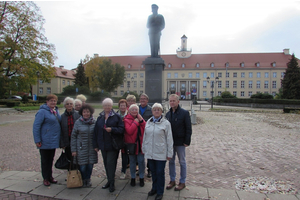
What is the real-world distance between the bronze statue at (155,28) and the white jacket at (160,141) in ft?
22.3

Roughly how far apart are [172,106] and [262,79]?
233 ft

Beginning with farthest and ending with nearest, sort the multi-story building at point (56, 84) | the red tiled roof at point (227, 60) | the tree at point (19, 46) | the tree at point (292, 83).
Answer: the red tiled roof at point (227, 60), the multi-story building at point (56, 84), the tree at point (292, 83), the tree at point (19, 46)

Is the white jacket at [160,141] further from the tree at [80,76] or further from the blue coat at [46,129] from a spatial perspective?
the tree at [80,76]

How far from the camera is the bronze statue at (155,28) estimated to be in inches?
372

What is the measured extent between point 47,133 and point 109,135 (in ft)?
3.95

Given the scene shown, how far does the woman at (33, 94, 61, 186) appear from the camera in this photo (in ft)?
12.1

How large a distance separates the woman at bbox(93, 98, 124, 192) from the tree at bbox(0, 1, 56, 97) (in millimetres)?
22181

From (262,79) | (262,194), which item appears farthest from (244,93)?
(262,194)

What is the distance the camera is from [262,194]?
11.6 feet

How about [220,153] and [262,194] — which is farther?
[220,153]

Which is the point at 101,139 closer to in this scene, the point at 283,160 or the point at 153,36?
the point at 283,160

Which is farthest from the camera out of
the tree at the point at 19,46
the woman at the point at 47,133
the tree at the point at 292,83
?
the tree at the point at 292,83

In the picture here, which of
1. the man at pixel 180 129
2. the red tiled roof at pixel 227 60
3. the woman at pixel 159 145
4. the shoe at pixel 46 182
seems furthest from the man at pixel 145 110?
the red tiled roof at pixel 227 60

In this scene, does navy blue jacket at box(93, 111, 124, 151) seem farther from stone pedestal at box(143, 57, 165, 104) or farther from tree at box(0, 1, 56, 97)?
tree at box(0, 1, 56, 97)
